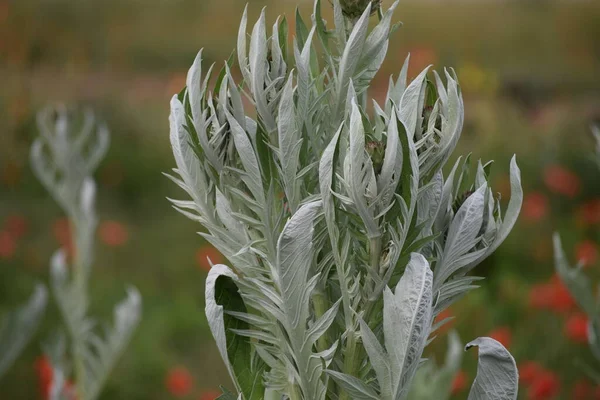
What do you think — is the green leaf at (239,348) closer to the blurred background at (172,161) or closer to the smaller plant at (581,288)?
the smaller plant at (581,288)

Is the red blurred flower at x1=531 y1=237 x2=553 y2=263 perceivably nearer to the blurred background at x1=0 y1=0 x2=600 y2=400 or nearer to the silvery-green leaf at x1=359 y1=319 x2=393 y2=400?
the blurred background at x1=0 y1=0 x2=600 y2=400

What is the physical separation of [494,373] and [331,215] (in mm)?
203

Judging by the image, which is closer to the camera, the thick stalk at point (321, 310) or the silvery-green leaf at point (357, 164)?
the silvery-green leaf at point (357, 164)

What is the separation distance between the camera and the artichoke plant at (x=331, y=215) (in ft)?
1.79

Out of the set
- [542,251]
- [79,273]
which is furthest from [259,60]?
[542,251]

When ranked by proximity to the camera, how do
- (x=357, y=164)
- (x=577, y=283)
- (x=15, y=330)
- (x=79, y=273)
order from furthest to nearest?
1. (x=79, y=273)
2. (x=15, y=330)
3. (x=577, y=283)
4. (x=357, y=164)

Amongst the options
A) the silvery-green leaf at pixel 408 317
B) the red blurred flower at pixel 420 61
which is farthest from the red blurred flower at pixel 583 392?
the red blurred flower at pixel 420 61

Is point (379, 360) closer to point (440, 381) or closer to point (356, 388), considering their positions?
point (356, 388)

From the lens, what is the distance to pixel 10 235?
3773 millimetres

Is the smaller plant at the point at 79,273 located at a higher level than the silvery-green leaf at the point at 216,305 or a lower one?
lower

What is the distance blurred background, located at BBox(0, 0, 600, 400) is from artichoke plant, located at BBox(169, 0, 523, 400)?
78 centimetres

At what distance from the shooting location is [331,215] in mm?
556

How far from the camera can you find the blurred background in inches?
124

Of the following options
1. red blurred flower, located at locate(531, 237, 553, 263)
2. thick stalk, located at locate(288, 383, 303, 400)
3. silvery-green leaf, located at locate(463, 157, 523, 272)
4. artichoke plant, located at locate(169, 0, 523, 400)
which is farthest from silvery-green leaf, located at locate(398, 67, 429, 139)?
red blurred flower, located at locate(531, 237, 553, 263)
